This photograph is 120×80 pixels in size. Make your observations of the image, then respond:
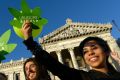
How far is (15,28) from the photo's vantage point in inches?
153

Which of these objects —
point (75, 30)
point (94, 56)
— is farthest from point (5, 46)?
point (75, 30)

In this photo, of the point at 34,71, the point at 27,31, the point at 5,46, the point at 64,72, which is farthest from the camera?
the point at 5,46

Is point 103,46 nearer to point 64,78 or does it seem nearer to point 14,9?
point 64,78

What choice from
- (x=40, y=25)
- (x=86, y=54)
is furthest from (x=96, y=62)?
(x=40, y=25)

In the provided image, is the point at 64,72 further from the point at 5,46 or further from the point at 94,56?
the point at 5,46

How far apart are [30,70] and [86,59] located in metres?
1.17

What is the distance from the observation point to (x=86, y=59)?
3381 mm

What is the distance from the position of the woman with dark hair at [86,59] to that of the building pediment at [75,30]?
3495cm

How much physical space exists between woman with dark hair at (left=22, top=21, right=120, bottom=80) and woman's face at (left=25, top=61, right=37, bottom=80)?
2.63 feet

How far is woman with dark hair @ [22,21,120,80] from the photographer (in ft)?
10.1

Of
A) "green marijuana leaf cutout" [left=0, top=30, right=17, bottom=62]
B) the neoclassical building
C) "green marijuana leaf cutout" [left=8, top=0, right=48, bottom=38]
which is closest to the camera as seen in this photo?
"green marijuana leaf cutout" [left=8, top=0, right=48, bottom=38]

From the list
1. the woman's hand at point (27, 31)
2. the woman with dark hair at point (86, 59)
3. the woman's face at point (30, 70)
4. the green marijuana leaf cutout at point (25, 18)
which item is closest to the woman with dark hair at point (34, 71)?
the woman's face at point (30, 70)

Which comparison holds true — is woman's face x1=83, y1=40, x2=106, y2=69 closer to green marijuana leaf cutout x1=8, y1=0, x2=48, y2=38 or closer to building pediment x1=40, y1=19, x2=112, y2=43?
green marijuana leaf cutout x1=8, y1=0, x2=48, y2=38

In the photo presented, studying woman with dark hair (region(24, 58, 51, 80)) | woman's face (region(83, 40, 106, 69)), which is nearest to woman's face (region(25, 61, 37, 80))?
woman with dark hair (region(24, 58, 51, 80))
